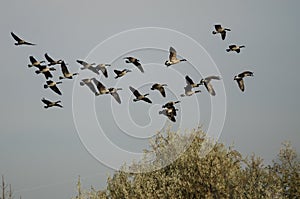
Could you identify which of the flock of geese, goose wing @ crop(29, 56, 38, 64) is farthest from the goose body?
goose wing @ crop(29, 56, 38, 64)

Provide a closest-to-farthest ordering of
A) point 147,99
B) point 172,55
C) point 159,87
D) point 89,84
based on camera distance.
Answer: point 89,84
point 147,99
point 172,55
point 159,87

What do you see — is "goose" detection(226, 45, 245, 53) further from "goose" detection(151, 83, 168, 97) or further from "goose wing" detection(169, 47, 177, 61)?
"goose" detection(151, 83, 168, 97)

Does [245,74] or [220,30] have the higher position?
[220,30]

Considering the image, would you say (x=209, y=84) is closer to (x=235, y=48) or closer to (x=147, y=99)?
(x=235, y=48)

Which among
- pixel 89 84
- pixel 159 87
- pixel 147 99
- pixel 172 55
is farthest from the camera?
pixel 159 87

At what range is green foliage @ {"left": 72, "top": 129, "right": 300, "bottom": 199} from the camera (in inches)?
1139

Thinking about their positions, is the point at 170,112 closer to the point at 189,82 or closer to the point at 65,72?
the point at 189,82

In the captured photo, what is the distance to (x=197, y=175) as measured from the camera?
29.8 metres

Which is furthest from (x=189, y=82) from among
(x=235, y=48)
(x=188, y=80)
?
(x=235, y=48)

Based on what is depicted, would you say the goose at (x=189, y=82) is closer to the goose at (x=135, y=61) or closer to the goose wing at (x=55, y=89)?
the goose at (x=135, y=61)

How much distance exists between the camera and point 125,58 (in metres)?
25.6

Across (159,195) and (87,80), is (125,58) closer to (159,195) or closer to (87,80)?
(87,80)

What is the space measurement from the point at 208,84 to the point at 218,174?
723 cm

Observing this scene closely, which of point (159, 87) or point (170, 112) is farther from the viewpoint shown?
point (159, 87)
